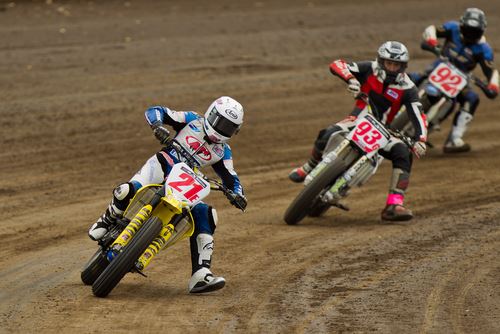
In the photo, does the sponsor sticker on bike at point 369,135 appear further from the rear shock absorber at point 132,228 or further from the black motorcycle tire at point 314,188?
the rear shock absorber at point 132,228

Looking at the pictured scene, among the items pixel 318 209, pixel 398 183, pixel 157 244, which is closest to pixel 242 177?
pixel 318 209

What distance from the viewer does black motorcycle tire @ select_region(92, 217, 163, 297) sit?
10031mm

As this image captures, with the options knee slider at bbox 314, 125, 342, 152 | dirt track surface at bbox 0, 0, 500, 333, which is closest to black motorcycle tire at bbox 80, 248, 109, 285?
dirt track surface at bbox 0, 0, 500, 333

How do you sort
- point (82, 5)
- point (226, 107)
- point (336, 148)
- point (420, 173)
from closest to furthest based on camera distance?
point (226, 107) < point (336, 148) < point (420, 173) < point (82, 5)

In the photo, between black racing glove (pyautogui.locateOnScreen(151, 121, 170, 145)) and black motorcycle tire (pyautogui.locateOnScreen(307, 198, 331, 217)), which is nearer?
black racing glove (pyautogui.locateOnScreen(151, 121, 170, 145))

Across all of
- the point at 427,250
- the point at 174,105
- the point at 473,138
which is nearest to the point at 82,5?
the point at 174,105

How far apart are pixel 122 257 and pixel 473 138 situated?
454 inches

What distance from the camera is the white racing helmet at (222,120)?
35.6 ft

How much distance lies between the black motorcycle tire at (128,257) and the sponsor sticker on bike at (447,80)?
361 inches

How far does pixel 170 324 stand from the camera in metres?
9.71

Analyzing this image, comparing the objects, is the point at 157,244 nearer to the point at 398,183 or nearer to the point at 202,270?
the point at 202,270

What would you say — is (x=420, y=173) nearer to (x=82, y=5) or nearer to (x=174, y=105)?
(x=174, y=105)

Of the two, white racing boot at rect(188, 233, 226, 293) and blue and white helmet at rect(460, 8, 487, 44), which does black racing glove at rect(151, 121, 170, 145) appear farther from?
blue and white helmet at rect(460, 8, 487, 44)

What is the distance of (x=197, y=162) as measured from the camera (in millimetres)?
11109
